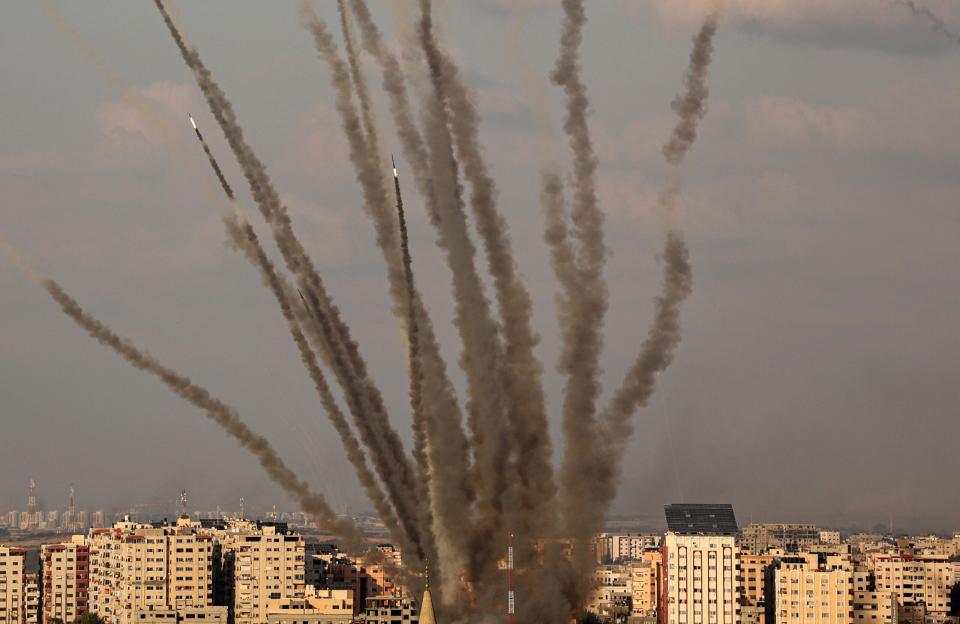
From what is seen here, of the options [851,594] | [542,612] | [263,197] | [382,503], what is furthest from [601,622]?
[263,197]

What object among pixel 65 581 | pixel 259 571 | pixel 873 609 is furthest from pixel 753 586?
pixel 65 581

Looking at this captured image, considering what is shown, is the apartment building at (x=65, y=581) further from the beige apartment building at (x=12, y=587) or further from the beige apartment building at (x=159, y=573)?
the beige apartment building at (x=159, y=573)

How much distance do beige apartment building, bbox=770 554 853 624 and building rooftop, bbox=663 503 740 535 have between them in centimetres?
1108

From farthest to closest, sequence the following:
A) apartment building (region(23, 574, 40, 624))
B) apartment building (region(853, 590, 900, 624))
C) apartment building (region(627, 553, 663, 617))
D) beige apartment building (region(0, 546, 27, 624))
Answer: apartment building (region(23, 574, 40, 624))
beige apartment building (region(0, 546, 27, 624))
apartment building (region(627, 553, 663, 617))
apartment building (region(853, 590, 900, 624))

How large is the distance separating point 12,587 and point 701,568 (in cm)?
6205

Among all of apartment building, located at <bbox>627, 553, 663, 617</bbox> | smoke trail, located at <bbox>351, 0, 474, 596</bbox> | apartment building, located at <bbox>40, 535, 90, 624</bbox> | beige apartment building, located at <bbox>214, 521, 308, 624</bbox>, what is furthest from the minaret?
apartment building, located at <bbox>40, 535, 90, 624</bbox>

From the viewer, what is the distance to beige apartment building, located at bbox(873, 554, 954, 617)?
157 m

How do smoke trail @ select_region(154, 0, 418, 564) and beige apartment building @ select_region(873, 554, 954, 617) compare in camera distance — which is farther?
beige apartment building @ select_region(873, 554, 954, 617)

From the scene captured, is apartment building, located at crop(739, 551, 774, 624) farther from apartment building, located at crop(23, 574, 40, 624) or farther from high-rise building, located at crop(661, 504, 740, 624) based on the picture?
apartment building, located at crop(23, 574, 40, 624)

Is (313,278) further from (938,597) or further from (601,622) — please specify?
(938,597)

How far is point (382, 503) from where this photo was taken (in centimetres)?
8294

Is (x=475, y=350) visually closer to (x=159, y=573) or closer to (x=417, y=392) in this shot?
(x=417, y=392)

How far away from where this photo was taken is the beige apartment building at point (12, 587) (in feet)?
508

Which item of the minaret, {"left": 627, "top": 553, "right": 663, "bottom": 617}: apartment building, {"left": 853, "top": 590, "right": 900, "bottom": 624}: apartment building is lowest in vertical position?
the minaret
